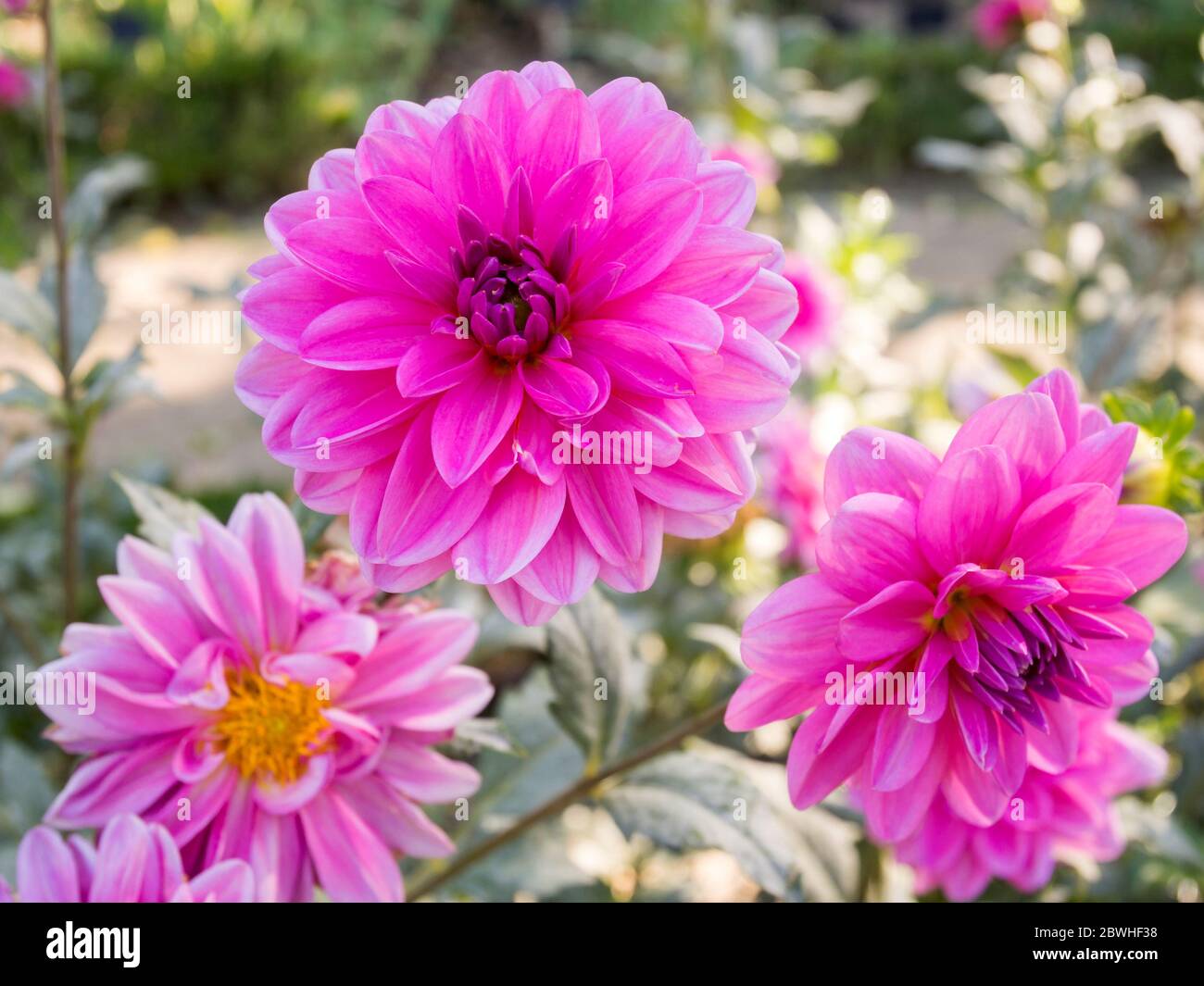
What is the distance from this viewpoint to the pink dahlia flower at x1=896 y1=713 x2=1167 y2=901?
0.77 m

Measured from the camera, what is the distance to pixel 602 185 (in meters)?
0.52

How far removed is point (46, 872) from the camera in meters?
0.58

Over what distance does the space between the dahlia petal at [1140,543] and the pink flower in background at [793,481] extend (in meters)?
0.65

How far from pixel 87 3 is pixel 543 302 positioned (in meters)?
7.67

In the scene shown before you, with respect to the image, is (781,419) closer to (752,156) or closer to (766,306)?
(752,156)

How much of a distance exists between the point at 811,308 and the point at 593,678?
89 cm

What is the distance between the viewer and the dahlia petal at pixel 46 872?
1.90 feet

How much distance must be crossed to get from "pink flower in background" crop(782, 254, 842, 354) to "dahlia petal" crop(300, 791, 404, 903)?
1.01m

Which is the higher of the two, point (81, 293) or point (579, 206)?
point (81, 293)

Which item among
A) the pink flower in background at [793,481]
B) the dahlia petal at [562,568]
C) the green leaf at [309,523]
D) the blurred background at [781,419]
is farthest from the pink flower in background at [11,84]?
the dahlia petal at [562,568]

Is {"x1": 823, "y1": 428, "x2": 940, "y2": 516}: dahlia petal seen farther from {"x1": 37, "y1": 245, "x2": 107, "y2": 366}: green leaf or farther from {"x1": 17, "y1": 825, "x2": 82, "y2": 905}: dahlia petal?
{"x1": 37, "y1": 245, "x2": 107, "y2": 366}: green leaf

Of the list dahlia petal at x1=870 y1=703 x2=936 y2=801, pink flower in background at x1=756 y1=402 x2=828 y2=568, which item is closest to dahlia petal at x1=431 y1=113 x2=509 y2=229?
dahlia petal at x1=870 y1=703 x2=936 y2=801

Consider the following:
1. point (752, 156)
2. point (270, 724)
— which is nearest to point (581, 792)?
point (270, 724)

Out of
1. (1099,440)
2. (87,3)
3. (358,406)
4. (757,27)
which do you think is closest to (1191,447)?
(1099,440)
